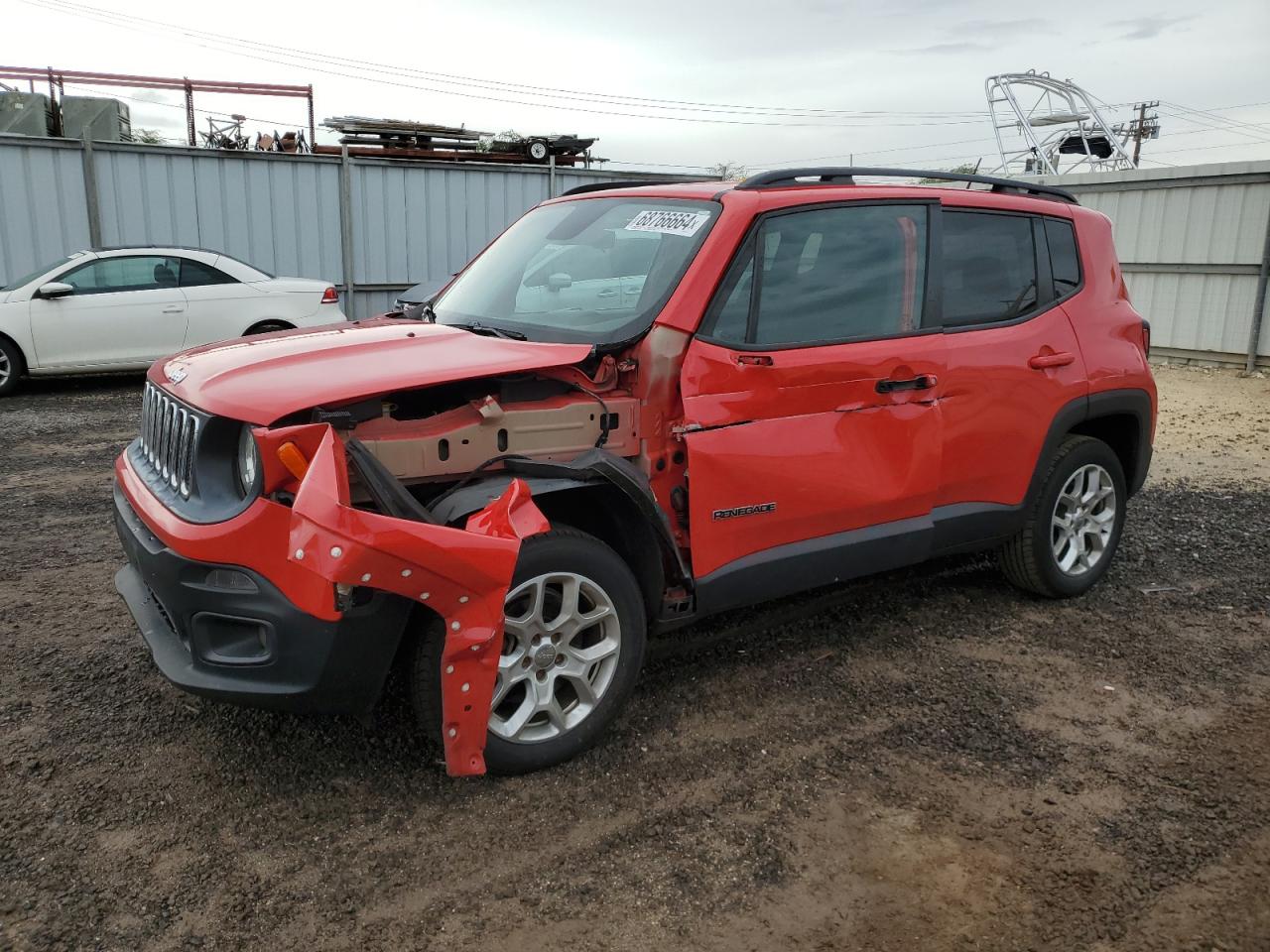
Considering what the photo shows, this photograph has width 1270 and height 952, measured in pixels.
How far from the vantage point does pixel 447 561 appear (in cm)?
268

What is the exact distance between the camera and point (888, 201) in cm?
416

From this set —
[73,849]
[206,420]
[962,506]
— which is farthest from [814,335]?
[73,849]

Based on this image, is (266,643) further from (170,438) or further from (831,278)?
(831,278)

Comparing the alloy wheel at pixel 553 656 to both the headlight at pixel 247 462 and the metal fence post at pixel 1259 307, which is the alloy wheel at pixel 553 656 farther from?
the metal fence post at pixel 1259 307

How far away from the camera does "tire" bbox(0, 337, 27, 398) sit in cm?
1059

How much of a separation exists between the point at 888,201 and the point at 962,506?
1.32 m

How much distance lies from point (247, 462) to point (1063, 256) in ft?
12.4

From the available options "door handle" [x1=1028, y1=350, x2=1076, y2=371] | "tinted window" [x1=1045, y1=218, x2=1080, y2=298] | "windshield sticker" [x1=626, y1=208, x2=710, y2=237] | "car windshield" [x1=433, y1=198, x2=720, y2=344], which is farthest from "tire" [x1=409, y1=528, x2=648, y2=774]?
"tinted window" [x1=1045, y1=218, x2=1080, y2=298]

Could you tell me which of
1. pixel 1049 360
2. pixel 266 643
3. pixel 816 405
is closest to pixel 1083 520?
pixel 1049 360

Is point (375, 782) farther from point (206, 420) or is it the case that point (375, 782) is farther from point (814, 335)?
point (814, 335)

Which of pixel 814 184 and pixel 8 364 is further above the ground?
pixel 814 184

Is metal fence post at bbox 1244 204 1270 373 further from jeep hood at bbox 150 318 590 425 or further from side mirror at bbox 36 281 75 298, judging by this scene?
side mirror at bbox 36 281 75 298

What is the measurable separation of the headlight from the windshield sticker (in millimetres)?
1725

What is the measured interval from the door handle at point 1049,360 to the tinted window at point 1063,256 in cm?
31
